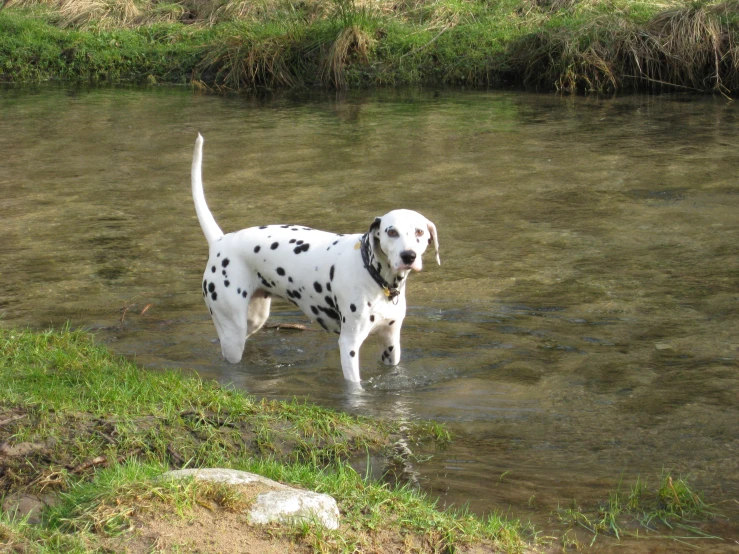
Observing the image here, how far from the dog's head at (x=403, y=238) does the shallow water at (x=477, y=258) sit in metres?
0.93

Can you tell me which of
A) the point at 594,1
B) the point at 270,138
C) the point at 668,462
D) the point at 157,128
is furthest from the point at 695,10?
the point at 668,462

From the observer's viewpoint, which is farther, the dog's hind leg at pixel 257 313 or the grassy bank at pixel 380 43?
the grassy bank at pixel 380 43

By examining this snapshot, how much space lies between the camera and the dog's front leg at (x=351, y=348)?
625 centimetres

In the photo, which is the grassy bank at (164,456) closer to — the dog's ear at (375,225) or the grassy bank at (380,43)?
the dog's ear at (375,225)

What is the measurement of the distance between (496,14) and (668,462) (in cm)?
1611

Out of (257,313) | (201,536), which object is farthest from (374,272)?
(201,536)

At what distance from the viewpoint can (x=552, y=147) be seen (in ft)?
44.7

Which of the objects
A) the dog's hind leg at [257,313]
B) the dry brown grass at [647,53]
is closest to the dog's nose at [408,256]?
the dog's hind leg at [257,313]

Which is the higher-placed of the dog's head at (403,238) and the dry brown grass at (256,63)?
the dry brown grass at (256,63)

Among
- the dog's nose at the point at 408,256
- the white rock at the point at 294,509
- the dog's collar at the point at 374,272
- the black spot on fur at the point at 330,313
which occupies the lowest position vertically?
the white rock at the point at 294,509

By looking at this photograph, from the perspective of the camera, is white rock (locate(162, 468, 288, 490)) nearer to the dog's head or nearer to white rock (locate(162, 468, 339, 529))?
white rock (locate(162, 468, 339, 529))

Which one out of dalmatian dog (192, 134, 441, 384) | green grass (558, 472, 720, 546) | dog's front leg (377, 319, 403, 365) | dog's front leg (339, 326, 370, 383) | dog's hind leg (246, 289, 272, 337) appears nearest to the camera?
green grass (558, 472, 720, 546)

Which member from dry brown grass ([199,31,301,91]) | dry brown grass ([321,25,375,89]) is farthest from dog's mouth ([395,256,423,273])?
dry brown grass ([199,31,301,91])

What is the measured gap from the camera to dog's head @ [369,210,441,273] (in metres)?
5.71
